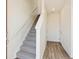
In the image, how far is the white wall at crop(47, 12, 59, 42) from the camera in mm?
9914

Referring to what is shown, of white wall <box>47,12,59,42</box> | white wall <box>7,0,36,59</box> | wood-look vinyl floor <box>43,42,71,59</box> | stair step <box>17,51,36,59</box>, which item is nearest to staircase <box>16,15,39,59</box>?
stair step <box>17,51,36,59</box>

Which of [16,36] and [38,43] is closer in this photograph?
[38,43]

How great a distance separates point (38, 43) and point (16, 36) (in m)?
1.19

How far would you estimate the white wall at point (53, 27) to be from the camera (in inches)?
390

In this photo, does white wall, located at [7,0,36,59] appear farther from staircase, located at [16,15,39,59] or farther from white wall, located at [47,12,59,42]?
white wall, located at [47,12,59,42]

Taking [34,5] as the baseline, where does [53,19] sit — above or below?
below

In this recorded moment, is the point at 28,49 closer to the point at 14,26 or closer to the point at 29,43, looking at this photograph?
the point at 29,43

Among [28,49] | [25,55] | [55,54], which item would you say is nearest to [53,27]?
[55,54]

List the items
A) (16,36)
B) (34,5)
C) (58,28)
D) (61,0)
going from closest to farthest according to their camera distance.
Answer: (16,36)
(61,0)
(34,5)
(58,28)

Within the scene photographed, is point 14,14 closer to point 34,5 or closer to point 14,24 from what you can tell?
point 14,24

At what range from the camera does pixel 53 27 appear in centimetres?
1001

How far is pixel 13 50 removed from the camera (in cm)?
461
